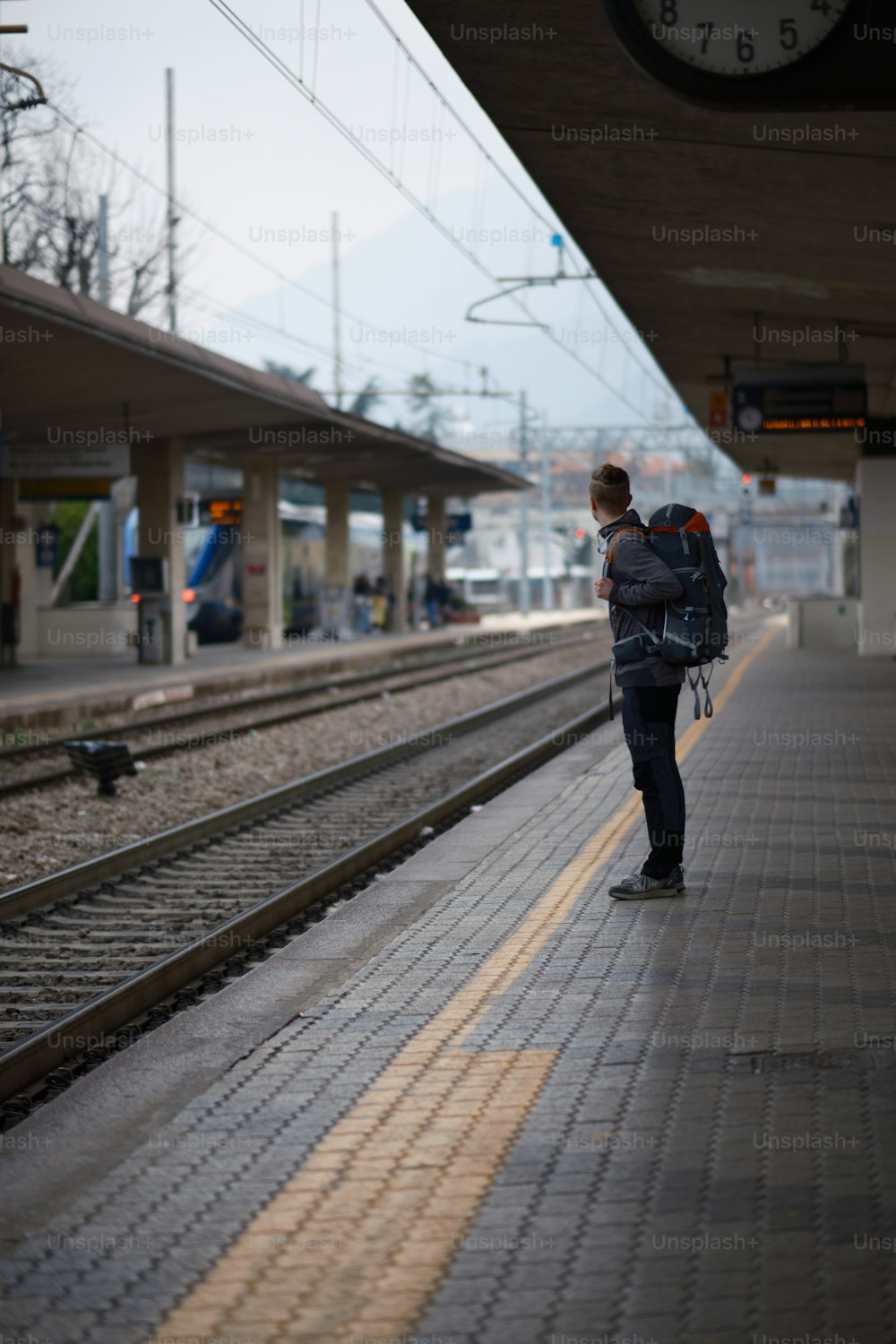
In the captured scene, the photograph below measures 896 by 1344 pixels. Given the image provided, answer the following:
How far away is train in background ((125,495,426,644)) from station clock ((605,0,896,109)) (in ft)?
96.2

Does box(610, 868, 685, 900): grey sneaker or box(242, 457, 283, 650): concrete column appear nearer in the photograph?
box(610, 868, 685, 900): grey sneaker

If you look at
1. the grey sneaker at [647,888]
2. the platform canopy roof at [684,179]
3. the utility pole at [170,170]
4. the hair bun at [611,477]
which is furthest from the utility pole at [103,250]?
the grey sneaker at [647,888]

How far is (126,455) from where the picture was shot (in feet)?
80.5

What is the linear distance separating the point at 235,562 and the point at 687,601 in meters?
34.9

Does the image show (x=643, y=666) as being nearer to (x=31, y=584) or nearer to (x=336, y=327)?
(x=31, y=584)

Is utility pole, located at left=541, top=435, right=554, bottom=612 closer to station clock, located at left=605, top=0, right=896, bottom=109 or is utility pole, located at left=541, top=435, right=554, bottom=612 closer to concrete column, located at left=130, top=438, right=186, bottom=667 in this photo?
concrete column, located at left=130, top=438, right=186, bottom=667

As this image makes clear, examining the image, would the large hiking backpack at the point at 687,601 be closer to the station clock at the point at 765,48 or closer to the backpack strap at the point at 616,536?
the backpack strap at the point at 616,536

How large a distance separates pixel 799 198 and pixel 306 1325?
8662mm

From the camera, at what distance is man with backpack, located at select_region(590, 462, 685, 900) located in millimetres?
6289

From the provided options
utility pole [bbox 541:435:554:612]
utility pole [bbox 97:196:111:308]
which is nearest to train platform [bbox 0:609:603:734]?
utility pole [bbox 97:196:111:308]

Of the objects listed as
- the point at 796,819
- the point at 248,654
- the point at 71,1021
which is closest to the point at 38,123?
the point at 248,654

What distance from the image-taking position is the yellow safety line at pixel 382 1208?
2.96 m

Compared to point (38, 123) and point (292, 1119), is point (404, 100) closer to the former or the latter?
point (292, 1119)

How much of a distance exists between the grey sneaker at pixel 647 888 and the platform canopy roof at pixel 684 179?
3271 millimetres
